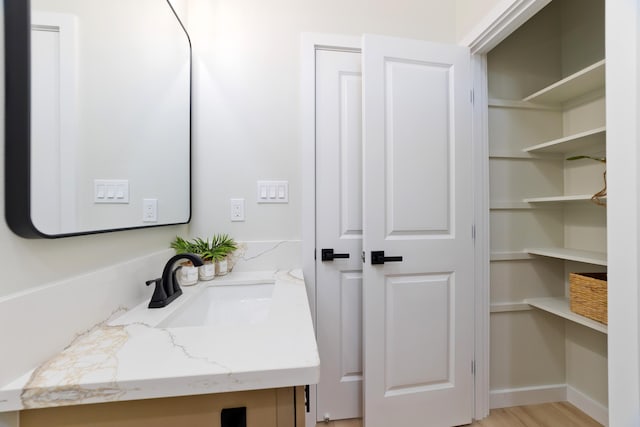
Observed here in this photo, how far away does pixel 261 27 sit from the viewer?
139 centimetres

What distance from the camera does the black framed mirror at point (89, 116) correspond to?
53cm

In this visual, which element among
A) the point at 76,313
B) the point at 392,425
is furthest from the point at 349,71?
the point at 392,425

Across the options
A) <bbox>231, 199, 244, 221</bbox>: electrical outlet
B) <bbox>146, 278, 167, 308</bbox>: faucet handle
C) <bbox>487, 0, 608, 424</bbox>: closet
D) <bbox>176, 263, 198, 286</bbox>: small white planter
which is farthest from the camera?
<bbox>487, 0, 608, 424</bbox>: closet

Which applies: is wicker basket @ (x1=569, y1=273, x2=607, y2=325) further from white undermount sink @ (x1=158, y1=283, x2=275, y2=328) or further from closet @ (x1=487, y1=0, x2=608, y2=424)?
white undermount sink @ (x1=158, y1=283, x2=275, y2=328)

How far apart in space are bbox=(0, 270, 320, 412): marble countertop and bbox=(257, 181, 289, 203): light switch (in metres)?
0.78

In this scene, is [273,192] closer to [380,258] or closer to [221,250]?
[221,250]

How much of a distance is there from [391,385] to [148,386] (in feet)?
3.97

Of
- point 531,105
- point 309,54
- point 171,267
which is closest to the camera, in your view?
point 171,267

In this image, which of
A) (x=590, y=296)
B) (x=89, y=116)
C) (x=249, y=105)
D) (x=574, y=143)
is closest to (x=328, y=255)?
(x=249, y=105)

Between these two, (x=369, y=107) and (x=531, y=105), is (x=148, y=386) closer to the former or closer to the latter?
(x=369, y=107)

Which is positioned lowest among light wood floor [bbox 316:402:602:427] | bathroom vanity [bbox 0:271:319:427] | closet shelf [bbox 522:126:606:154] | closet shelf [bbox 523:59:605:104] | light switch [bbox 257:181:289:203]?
light wood floor [bbox 316:402:602:427]

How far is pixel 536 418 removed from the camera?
146cm

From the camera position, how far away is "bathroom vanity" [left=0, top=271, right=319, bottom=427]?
0.48 metres

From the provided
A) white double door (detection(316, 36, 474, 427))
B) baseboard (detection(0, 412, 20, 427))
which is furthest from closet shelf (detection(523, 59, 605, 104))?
baseboard (detection(0, 412, 20, 427))
